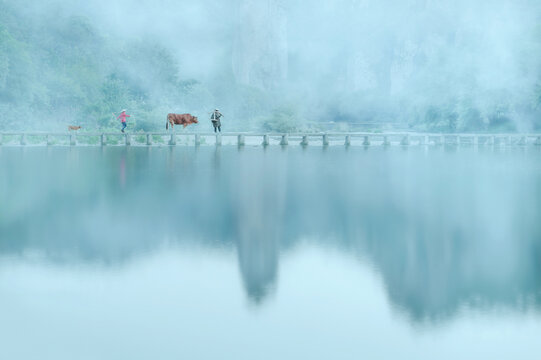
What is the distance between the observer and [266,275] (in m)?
7.29

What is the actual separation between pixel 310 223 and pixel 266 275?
3.46 meters

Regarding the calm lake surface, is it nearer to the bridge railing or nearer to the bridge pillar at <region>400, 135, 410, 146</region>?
the bridge railing

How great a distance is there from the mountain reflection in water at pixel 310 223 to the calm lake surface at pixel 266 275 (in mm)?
31

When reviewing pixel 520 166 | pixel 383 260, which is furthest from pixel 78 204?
pixel 520 166

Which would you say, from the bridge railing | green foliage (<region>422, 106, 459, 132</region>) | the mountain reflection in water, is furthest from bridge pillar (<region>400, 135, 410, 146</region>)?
the mountain reflection in water

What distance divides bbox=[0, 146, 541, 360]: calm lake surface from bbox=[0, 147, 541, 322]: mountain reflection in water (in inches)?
1.2

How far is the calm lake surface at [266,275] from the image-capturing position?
5.26 meters

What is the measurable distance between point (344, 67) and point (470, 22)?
176ft

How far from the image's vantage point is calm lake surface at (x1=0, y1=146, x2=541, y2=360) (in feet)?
17.3

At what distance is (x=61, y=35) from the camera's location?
5269cm

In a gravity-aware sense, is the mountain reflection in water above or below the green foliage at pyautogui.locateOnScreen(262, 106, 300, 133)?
below

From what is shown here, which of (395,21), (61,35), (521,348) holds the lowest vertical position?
(521,348)

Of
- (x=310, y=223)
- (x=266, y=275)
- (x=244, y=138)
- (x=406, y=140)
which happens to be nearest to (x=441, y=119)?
(x=406, y=140)

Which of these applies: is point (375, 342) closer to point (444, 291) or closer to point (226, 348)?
point (226, 348)
